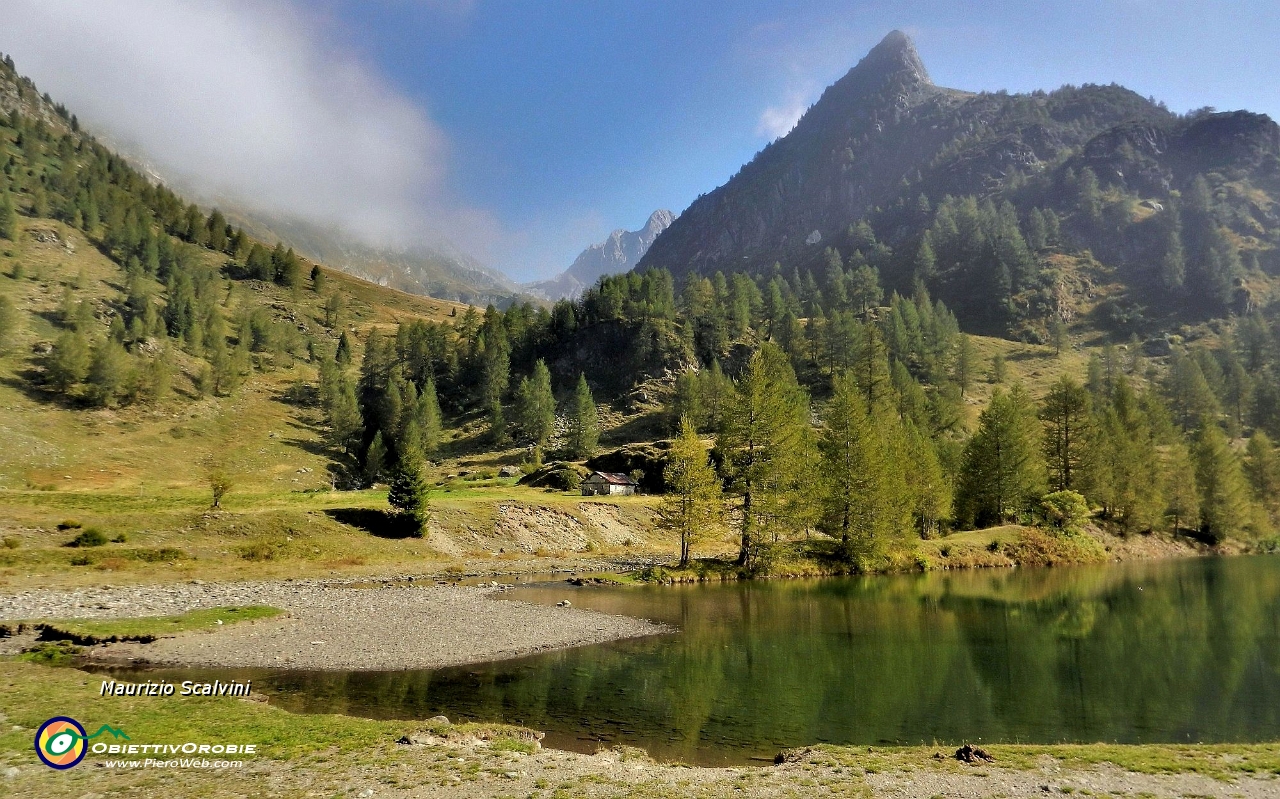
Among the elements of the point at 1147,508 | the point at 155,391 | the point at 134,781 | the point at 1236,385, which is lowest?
the point at 134,781

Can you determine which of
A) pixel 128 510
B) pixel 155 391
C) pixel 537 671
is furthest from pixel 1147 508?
pixel 155 391

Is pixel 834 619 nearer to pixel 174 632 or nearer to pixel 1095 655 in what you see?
pixel 1095 655

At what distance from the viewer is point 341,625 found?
28703 millimetres

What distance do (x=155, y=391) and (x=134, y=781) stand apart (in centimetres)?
12597

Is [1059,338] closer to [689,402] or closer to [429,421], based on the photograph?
[689,402]

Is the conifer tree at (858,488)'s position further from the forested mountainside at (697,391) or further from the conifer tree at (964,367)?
the conifer tree at (964,367)

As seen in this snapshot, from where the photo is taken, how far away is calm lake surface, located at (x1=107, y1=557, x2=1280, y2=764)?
17016 mm

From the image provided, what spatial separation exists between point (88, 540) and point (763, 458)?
179ft

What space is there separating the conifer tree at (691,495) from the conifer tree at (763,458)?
88.2 inches

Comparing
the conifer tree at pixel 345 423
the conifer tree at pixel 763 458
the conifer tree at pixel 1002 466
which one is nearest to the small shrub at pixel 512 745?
the conifer tree at pixel 763 458

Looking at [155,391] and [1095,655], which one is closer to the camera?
[1095,655]

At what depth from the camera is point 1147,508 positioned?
7181 centimetres

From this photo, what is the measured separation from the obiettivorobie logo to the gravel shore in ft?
28.1

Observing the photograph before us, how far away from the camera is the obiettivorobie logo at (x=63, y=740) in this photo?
38.1 ft
